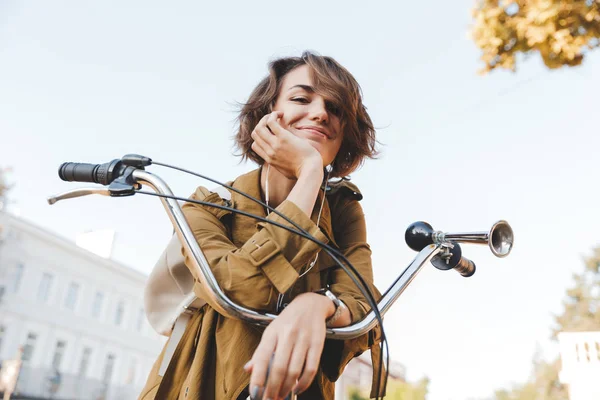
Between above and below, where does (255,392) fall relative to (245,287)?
below

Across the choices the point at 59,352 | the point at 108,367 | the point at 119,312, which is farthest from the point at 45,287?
the point at 108,367

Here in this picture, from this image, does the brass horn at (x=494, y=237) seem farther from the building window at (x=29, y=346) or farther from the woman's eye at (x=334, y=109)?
the building window at (x=29, y=346)

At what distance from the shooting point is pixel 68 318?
26031 mm

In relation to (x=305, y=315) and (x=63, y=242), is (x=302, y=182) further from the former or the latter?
(x=63, y=242)

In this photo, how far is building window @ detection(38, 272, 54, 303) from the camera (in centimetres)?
2505

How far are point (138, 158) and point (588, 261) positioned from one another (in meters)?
22.6

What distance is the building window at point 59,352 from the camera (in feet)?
84.1

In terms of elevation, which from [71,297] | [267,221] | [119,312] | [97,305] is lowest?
[267,221]

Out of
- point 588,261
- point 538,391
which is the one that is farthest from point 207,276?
point 538,391

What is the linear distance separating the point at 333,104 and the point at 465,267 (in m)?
0.58

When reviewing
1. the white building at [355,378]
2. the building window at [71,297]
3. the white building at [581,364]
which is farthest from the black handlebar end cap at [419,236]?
the building window at [71,297]

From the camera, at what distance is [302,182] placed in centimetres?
108

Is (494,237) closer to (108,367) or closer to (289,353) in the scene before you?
(289,353)

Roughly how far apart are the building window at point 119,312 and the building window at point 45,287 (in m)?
4.19
